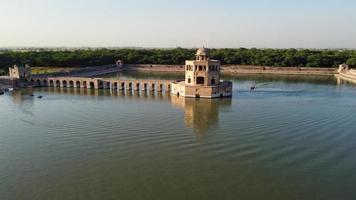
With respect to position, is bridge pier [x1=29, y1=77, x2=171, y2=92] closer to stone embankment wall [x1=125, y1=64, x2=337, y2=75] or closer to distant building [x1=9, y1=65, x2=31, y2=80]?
distant building [x1=9, y1=65, x2=31, y2=80]

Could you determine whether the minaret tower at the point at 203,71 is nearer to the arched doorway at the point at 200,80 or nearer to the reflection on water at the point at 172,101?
the arched doorway at the point at 200,80

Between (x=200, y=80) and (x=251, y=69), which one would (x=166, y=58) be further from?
(x=200, y=80)

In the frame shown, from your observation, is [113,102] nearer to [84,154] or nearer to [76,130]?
[76,130]

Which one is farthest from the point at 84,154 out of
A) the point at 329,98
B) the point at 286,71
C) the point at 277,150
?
the point at 286,71

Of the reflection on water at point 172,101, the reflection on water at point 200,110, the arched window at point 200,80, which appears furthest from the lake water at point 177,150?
the arched window at point 200,80

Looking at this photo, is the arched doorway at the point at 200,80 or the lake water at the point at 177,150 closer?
the lake water at the point at 177,150

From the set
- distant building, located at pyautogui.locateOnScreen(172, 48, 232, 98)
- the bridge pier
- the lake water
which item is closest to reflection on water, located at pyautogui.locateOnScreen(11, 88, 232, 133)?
the lake water
